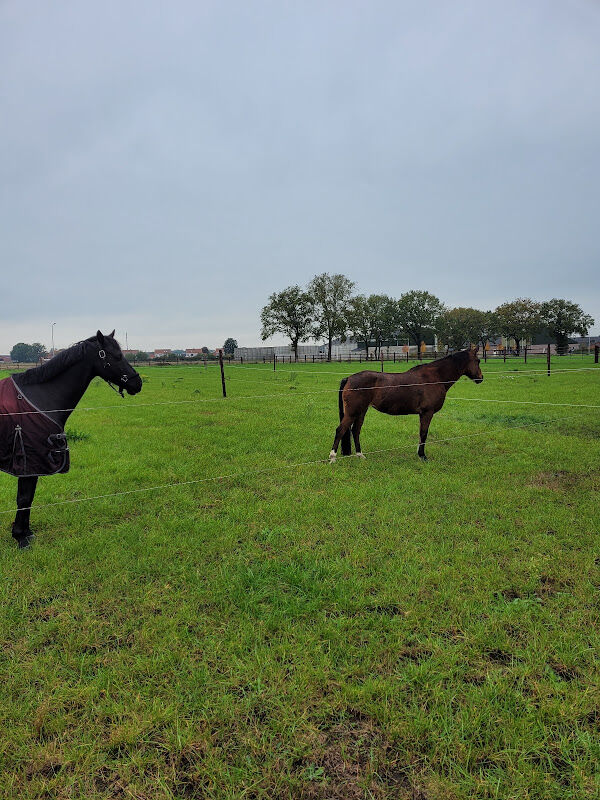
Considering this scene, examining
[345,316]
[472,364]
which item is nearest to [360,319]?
[345,316]

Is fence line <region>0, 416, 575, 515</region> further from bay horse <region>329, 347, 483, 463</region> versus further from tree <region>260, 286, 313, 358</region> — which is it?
tree <region>260, 286, 313, 358</region>

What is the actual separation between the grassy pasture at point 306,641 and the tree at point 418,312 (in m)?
78.2

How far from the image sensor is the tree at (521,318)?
70125 mm

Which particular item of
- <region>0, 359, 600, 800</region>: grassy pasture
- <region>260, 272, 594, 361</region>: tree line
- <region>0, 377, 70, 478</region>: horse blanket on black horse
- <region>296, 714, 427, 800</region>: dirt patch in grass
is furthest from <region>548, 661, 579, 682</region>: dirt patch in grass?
<region>260, 272, 594, 361</region>: tree line

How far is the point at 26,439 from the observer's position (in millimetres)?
3699

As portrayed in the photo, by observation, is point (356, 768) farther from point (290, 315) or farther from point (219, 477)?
point (290, 315)

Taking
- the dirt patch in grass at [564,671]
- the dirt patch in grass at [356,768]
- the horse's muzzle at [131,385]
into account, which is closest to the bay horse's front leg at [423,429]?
the dirt patch in grass at [564,671]

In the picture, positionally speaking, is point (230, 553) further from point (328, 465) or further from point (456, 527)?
point (328, 465)

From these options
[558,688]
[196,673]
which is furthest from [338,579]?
[558,688]

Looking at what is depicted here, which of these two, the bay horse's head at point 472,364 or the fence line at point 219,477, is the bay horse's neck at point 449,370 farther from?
the fence line at point 219,477

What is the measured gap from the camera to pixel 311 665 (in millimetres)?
2471

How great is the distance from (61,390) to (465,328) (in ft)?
283

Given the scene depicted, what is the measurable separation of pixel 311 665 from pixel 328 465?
14.1ft

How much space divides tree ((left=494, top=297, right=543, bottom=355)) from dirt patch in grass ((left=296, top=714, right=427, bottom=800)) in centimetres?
7860
